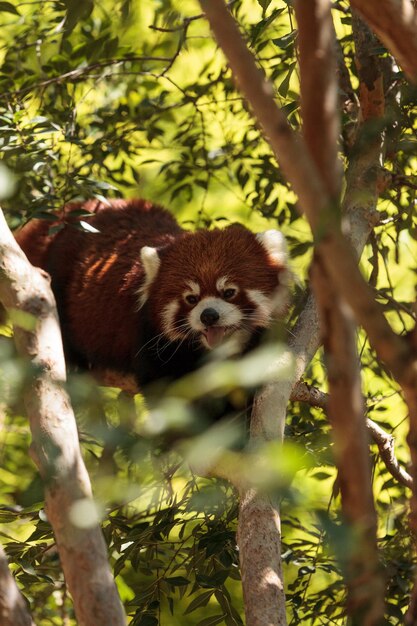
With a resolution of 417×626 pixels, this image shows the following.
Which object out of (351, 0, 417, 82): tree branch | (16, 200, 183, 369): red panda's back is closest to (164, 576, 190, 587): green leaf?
(16, 200, 183, 369): red panda's back

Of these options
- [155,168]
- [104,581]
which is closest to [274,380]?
[104,581]

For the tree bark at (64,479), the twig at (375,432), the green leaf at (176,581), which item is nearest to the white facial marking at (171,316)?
the twig at (375,432)

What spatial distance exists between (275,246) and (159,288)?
18.2 inches

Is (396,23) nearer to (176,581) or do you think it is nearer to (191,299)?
(176,581)

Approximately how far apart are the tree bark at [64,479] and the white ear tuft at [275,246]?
170 cm

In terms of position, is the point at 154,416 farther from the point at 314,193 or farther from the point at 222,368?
the point at 314,193

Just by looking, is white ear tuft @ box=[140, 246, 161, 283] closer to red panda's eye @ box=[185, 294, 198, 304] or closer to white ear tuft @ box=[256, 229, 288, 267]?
red panda's eye @ box=[185, 294, 198, 304]

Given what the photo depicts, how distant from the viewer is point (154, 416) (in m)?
1.21

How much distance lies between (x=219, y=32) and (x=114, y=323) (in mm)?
2483

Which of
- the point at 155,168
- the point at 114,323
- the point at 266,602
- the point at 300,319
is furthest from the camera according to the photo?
the point at 155,168

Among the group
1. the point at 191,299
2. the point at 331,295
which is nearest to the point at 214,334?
the point at 191,299

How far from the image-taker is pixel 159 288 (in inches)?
128

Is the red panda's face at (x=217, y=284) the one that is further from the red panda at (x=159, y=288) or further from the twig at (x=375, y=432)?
the twig at (x=375, y=432)

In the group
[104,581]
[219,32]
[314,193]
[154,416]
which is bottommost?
[104,581]
